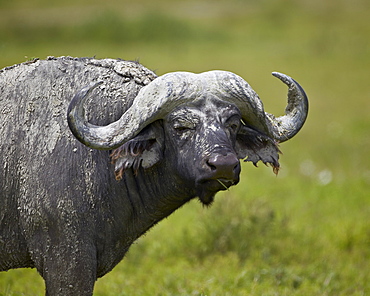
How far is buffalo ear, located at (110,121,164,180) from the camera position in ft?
12.1

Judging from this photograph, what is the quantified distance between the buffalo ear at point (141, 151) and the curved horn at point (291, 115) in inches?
32.6

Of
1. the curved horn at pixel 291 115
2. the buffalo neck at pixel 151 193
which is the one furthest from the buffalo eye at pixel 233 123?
the buffalo neck at pixel 151 193

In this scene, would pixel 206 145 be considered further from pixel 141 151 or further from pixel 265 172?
pixel 265 172

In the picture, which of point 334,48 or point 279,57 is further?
point 334,48

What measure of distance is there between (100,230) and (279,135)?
139 cm

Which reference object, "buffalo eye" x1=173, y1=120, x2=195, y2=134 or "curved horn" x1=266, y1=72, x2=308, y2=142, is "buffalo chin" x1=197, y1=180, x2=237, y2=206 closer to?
"buffalo eye" x1=173, y1=120, x2=195, y2=134

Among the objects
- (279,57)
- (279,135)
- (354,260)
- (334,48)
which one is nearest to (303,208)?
(354,260)

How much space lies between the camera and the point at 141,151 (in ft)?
12.3

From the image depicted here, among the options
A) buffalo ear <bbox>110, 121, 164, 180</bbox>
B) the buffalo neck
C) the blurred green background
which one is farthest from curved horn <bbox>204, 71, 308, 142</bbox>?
the blurred green background

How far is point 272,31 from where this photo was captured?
1029 inches

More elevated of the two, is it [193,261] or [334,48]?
[334,48]

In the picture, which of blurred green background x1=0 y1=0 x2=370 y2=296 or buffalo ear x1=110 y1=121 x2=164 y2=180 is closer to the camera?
buffalo ear x1=110 y1=121 x2=164 y2=180

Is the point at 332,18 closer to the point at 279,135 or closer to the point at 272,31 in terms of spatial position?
the point at 272,31

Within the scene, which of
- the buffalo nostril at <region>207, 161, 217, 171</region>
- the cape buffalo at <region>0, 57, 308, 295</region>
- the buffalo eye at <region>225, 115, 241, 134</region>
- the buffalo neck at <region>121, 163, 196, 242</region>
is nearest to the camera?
the buffalo nostril at <region>207, 161, 217, 171</region>
